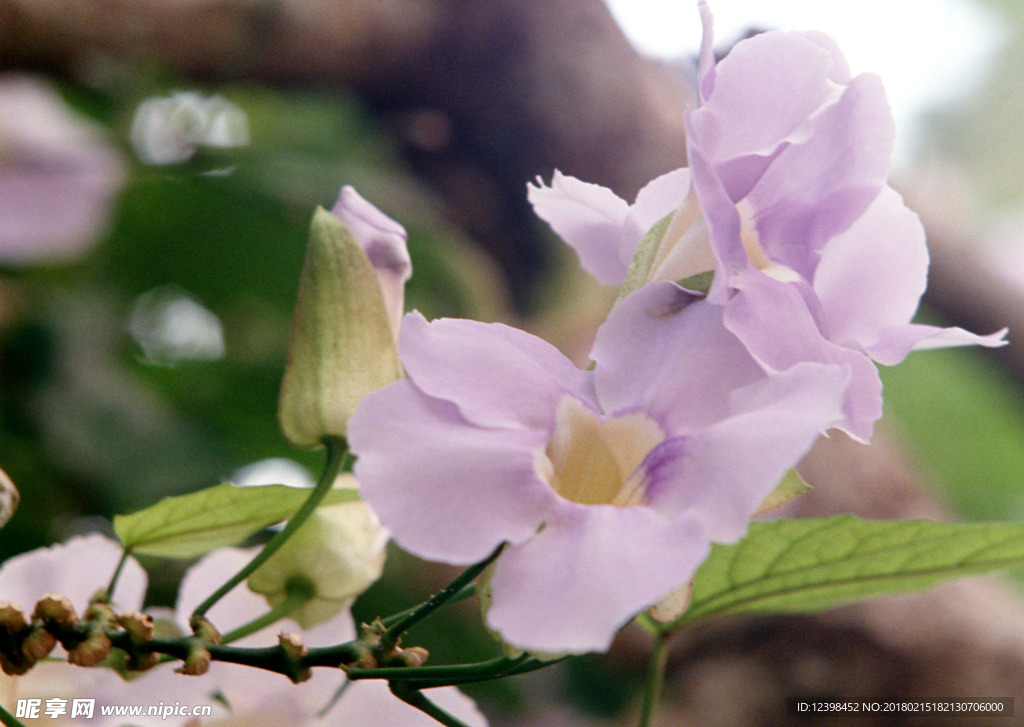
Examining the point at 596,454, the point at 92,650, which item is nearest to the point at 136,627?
the point at 92,650

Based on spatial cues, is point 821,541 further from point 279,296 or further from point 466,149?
point 466,149

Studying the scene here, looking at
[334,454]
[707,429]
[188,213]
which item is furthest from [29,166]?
[707,429]

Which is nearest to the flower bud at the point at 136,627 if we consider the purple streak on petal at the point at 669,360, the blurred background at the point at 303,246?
the purple streak on petal at the point at 669,360

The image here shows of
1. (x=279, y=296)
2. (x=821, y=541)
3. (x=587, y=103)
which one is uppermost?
(x=821, y=541)

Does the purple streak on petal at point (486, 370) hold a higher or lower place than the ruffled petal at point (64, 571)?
higher

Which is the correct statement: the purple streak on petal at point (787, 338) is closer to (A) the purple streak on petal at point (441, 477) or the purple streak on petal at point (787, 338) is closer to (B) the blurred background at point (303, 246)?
(A) the purple streak on petal at point (441, 477)
